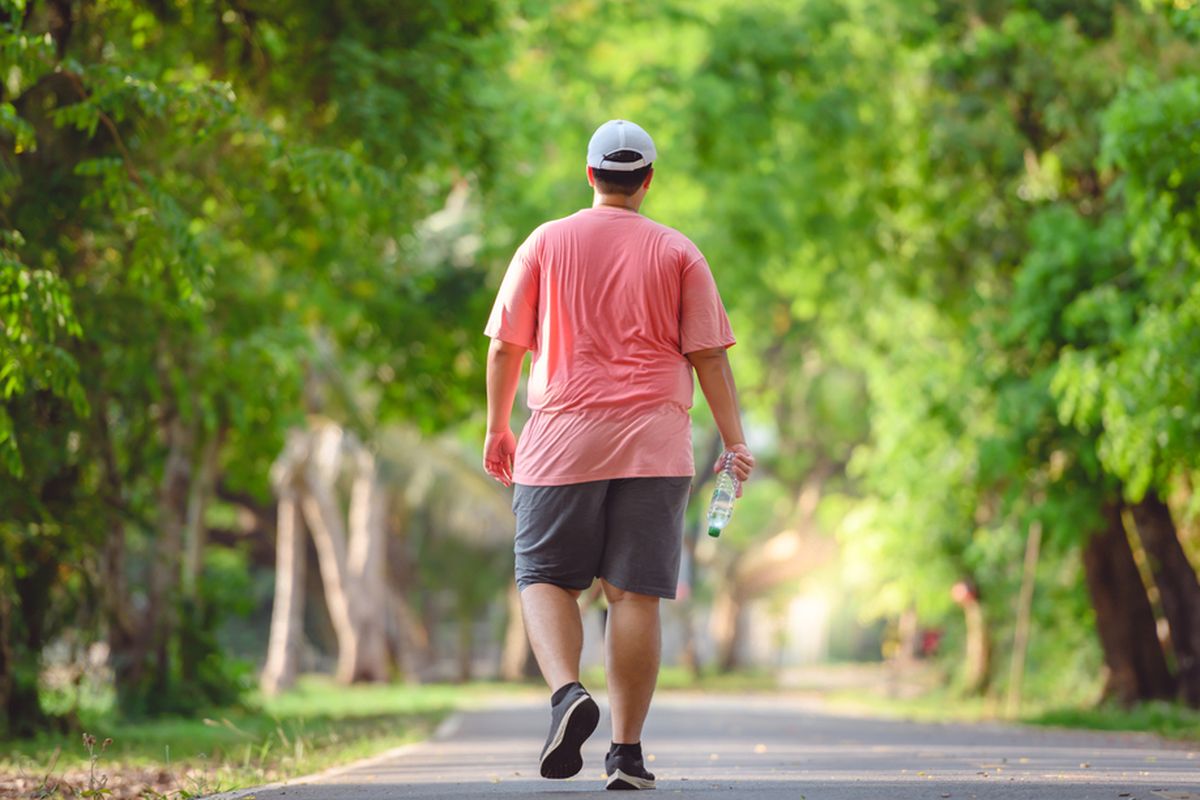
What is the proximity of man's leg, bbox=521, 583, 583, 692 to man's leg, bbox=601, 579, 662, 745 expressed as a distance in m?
0.12

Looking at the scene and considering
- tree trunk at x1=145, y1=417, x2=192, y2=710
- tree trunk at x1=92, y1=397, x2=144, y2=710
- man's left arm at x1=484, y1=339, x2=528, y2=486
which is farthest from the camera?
tree trunk at x1=145, y1=417, x2=192, y2=710

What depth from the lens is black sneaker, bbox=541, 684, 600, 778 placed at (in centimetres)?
585

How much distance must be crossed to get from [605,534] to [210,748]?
593cm

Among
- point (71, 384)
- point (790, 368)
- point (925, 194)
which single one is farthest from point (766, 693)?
point (71, 384)

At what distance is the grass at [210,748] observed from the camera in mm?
8359

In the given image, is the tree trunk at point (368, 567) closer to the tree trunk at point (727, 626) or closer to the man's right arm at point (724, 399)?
the tree trunk at point (727, 626)

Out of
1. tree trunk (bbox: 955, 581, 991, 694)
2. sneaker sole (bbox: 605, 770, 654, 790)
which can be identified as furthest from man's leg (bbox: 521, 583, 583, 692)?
tree trunk (bbox: 955, 581, 991, 694)

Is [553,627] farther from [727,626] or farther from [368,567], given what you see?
[727,626]

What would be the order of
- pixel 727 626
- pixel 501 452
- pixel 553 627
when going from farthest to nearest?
1. pixel 727 626
2. pixel 501 452
3. pixel 553 627

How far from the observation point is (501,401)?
645 cm

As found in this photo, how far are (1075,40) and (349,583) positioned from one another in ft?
62.6

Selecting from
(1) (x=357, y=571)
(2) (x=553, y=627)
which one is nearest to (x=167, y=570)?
(2) (x=553, y=627)

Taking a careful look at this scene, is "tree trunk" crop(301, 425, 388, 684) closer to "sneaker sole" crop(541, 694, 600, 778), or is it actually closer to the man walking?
the man walking

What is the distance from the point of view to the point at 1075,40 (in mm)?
17719
